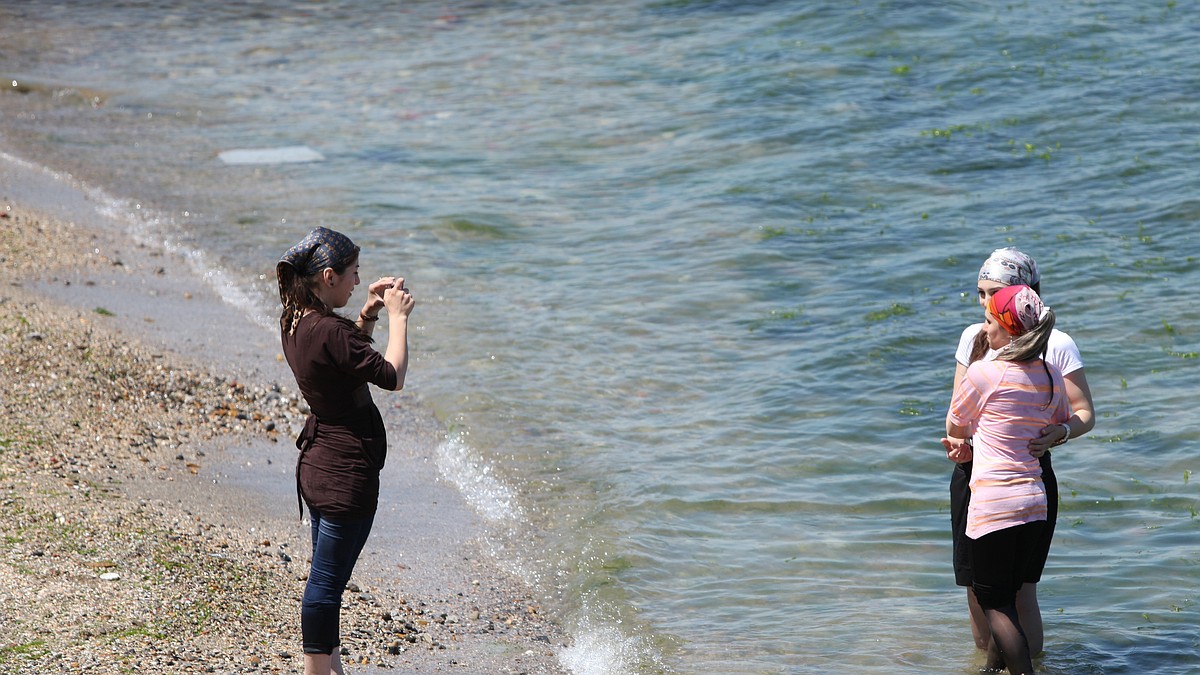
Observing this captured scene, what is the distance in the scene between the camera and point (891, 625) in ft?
20.9

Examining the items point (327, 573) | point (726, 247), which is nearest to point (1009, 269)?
point (327, 573)

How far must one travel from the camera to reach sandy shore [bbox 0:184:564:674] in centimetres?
530

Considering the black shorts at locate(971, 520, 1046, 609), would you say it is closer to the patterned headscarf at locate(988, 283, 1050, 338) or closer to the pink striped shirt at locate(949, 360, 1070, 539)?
the pink striped shirt at locate(949, 360, 1070, 539)

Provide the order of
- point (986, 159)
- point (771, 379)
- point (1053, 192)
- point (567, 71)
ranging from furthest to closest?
point (567, 71) → point (986, 159) → point (1053, 192) → point (771, 379)

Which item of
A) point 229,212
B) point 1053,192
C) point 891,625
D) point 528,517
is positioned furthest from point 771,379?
point 229,212

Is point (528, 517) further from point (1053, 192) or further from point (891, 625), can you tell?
point (1053, 192)

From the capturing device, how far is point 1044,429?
4.94 metres

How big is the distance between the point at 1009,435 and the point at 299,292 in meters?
2.73

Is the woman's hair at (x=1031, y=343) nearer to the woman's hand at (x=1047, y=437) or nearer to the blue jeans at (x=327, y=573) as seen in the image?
the woman's hand at (x=1047, y=437)

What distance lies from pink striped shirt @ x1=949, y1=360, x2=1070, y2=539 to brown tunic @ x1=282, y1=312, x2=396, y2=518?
2.24 meters

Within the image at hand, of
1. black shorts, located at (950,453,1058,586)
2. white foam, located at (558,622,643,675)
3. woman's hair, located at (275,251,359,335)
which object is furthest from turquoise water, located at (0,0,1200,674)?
woman's hair, located at (275,251,359,335)

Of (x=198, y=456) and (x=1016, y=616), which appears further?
(x=198, y=456)

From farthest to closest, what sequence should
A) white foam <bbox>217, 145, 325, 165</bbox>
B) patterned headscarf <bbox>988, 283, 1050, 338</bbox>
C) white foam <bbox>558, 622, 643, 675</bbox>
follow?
1. white foam <bbox>217, 145, 325, 165</bbox>
2. white foam <bbox>558, 622, 643, 675</bbox>
3. patterned headscarf <bbox>988, 283, 1050, 338</bbox>

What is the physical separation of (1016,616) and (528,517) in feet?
10.6
